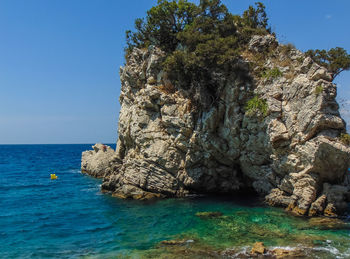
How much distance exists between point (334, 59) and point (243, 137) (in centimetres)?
940

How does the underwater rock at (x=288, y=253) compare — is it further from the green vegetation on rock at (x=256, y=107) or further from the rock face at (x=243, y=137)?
the green vegetation on rock at (x=256, y=107)

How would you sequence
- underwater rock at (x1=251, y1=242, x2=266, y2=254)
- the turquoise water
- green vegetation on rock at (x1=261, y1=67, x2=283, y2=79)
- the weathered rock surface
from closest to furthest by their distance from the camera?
1. underwater rock at (x1=251, y1=242, x2=266, y2=254)
2. the turquoise water
3. green vegetation on rock at (x1=261, y1=67, x2=283, y2=79)
4. the weathered rock surface

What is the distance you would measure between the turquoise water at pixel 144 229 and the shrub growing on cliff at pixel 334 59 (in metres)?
11.6

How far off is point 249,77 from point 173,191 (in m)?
13.2

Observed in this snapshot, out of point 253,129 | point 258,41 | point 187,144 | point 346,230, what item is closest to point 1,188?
point 187,144

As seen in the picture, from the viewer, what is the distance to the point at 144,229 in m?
19.0

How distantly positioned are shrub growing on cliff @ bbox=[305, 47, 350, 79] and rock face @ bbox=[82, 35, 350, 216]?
4.18ft

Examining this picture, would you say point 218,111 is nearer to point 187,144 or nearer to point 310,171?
point 187,144

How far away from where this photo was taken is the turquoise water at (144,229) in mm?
15234

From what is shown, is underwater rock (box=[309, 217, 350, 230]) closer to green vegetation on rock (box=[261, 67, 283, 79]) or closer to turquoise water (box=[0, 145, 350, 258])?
turquoise water (box=[0, 145, 350, 258])

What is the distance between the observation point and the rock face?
19.2 m

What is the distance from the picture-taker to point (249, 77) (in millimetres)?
23641

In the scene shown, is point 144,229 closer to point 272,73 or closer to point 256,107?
point 256,107

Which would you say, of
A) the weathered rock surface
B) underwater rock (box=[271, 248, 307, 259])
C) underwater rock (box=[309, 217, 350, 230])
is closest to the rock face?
underwater rock (box=[309, 217, 350, 230])
